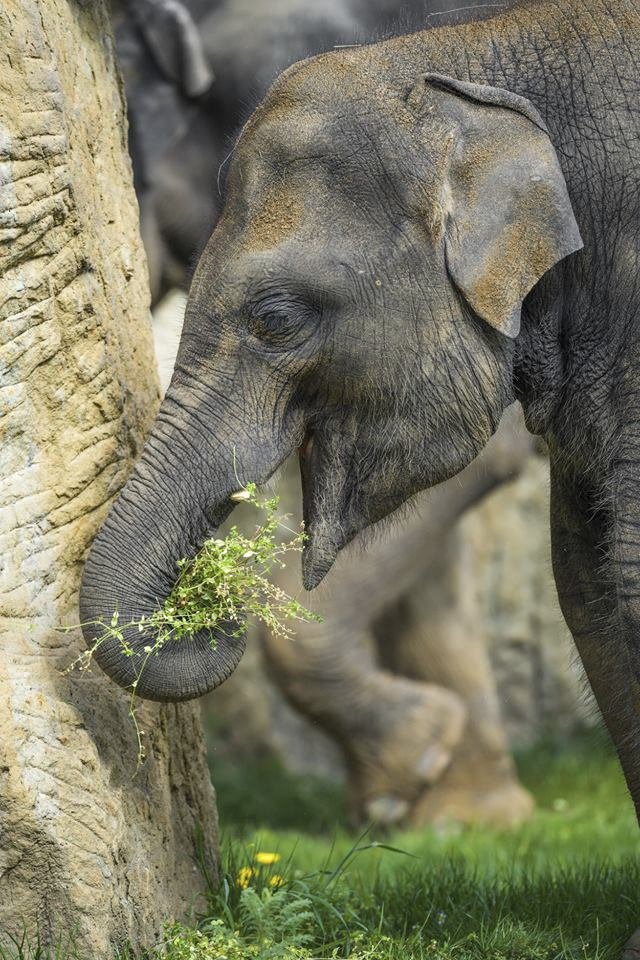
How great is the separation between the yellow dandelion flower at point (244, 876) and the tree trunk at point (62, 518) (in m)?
0.18

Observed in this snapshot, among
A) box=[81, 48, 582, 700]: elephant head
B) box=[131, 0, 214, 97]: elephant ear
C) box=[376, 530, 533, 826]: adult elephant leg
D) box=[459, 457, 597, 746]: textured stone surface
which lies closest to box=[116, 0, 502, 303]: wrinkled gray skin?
box=[131, 0, 214, 97]: elephant ear

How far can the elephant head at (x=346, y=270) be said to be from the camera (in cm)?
360

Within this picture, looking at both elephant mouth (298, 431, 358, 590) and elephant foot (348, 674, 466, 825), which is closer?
elephant mouth (298, 431, 358, 590)

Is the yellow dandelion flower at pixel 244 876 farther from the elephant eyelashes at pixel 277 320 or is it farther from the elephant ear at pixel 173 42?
the elephant ear at pixel 173 42

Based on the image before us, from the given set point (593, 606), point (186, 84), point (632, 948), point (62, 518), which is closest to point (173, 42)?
point (186, 84)

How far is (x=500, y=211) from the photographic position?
3635mm

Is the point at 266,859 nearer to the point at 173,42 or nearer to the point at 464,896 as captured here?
the point at 464,896

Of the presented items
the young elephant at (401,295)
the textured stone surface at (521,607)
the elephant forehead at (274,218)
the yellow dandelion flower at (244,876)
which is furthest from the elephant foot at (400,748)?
the elephant forehead at (274,218)

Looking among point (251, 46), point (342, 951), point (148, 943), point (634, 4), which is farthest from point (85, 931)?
point (251, 46)

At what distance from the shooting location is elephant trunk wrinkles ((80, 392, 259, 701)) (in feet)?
11.2

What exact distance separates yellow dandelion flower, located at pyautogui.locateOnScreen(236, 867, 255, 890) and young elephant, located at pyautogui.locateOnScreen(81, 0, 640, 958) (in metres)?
0.86

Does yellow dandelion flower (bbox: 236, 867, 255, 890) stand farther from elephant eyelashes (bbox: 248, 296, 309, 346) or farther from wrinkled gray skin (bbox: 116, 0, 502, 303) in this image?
wrinkled gray skin (bbox: 116, 0, 502, 303)

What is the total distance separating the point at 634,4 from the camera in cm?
392

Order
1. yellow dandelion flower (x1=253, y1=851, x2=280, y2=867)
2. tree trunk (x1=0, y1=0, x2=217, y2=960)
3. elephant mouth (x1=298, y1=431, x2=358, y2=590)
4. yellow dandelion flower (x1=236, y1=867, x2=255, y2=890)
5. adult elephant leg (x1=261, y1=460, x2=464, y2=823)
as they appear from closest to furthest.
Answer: tree trunk (x1=0, y1=0, x2=217, y2=960) → elephant mouth (x1=298, y1=431, x2=358, y2=590) → yellow dandelion flower (x1=236, y1=867, x2=255, y2=890) → yellow dandelion flower (x1=253, y1=851, x2=280, y2=867) → adult elephant leg (x1=261, y1=460, x2=464, y2=823)
